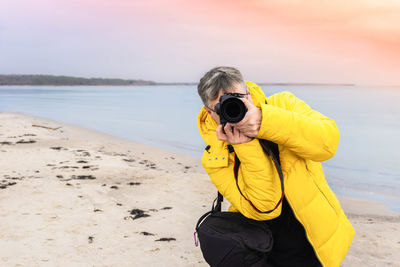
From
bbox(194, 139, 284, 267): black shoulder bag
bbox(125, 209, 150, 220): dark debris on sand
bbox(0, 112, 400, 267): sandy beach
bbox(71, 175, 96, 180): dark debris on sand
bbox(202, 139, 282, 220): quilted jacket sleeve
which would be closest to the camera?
bbox(202, 139, 282, 220): quilted jacket sleeve

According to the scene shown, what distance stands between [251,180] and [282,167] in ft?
0.62

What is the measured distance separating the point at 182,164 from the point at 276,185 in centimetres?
672

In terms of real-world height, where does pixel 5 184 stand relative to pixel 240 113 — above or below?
below

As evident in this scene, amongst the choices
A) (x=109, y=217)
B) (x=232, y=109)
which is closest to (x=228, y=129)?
(x=232, y=109)

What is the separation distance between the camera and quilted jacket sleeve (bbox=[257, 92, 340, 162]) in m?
1.50

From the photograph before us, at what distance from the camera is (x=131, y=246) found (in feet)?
10.2

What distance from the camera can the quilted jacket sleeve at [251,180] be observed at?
5.28 feet

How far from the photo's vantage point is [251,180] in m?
1.65

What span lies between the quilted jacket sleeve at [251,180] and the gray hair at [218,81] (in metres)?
0.30

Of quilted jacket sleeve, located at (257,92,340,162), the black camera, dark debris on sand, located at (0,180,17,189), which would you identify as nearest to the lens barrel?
the black camera

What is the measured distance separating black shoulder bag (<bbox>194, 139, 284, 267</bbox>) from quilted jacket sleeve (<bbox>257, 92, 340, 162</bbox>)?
0.14 metres

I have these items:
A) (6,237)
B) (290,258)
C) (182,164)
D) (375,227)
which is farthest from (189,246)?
(182,164)

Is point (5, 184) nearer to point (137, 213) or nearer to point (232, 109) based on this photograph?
point (137, 213)

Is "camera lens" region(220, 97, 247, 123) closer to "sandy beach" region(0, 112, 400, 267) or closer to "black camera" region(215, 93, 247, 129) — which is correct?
"black camera" region(215, 93, 247, 129)
